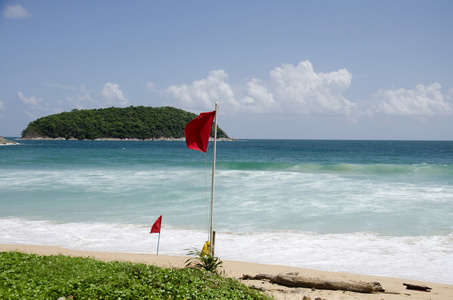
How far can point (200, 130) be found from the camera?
22.5 ft

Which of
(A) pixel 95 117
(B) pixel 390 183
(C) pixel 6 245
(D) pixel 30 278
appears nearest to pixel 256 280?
(D) pixel 30 278

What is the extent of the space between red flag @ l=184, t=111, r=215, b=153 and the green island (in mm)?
147494

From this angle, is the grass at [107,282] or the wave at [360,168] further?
the wave at [360,168]

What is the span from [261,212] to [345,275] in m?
7.14

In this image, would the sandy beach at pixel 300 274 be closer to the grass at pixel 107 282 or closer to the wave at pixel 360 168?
the grass at pixel 107 282

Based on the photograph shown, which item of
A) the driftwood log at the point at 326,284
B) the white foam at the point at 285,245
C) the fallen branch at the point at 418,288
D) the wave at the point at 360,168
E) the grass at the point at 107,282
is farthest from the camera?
the wave at the point at 360,168

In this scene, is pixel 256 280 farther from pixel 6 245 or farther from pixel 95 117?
pixel 95 117

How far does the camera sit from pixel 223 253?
9.22 m

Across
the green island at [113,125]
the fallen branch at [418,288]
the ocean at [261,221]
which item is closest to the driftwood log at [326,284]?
the fallen branch at [418,288]

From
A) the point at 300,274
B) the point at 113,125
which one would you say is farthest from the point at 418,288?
the point at 113,125

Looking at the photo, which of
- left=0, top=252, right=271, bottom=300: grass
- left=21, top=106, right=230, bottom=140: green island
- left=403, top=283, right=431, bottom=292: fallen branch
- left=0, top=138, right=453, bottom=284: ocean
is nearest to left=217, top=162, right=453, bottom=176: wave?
left=0, top=138, right=453, bottom=284: ocean

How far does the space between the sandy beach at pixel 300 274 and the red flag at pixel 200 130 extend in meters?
2.58

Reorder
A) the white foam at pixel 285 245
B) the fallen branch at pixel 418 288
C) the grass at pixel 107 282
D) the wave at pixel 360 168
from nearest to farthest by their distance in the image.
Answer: the grass at pixel 107 282 → the fallen branch at pixel 418 288 → the white foam at pixel 285 245 → the wave at pixel 360 168

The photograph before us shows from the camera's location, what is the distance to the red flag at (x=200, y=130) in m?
6.84
